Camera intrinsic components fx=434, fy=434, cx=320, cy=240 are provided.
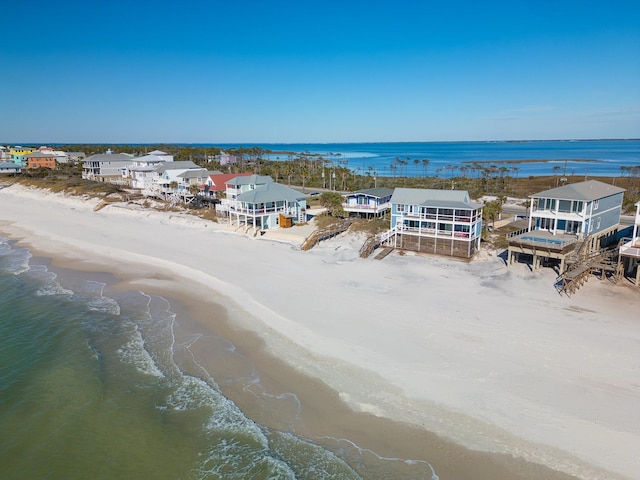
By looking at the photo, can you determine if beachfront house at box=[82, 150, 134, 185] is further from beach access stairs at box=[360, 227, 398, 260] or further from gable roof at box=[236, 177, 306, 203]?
beach access stairs at box=[360, 227, 398, 260]

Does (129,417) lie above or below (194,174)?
below

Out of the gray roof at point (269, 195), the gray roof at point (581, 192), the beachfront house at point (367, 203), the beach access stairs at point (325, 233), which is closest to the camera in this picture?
the gray roof at point (581, 192)

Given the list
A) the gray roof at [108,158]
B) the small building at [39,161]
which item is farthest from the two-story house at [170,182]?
the small building at [39,161]

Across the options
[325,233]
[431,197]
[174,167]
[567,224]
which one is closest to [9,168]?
[174,167]

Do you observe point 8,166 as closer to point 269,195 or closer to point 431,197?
point 269,195

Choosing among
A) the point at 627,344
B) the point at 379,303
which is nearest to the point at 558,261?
the point at 627,344

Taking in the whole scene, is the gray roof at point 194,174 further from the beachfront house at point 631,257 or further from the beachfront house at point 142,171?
the beachfront house at point 631,257
